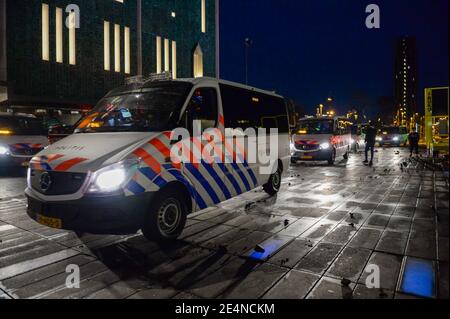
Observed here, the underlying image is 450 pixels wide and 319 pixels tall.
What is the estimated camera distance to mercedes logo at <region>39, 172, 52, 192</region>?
172 inches

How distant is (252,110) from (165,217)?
11.2 feet

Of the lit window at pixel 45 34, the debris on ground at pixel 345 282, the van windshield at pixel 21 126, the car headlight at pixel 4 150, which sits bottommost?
the debris on ground at pixel 345 282

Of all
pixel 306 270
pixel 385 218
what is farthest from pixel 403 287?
pixel 385 218

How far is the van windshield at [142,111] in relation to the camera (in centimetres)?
496

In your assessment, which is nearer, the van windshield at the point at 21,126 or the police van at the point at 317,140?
the van windshield at the point at 21,126

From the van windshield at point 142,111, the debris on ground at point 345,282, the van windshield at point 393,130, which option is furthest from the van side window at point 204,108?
the van windshield at point 393,130

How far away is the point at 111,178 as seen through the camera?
4.15 meters

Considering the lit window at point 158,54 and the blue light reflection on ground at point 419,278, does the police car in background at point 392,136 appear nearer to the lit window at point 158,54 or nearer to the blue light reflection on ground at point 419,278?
the lit window at point 158,54

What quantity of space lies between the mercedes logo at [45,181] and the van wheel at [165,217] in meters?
1.29

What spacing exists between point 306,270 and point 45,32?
2305cm

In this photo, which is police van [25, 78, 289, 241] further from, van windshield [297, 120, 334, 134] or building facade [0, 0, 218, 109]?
building facade [0, 0, 218, 109]

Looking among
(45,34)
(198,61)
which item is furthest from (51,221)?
(198,61)

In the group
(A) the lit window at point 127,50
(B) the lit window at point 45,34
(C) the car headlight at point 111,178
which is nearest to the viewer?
(C) the car headlight at point 111,178

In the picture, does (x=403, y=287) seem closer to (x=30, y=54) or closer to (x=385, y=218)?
(x=385, y=218)
